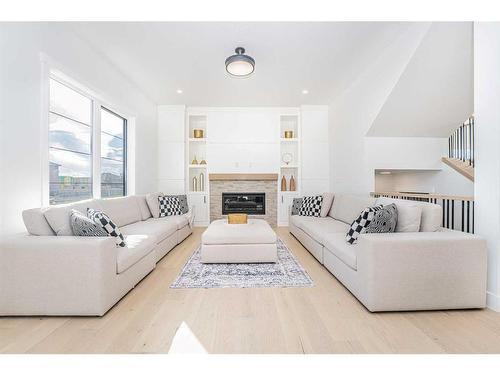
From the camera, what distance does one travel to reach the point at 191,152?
595 cm

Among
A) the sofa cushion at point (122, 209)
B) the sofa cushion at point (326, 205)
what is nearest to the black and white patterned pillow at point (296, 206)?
the sofa cushion at point (326, 205)

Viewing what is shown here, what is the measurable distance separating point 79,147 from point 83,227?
1800mm

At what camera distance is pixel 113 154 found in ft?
13.8

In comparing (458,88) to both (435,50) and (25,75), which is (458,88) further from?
(25,75)

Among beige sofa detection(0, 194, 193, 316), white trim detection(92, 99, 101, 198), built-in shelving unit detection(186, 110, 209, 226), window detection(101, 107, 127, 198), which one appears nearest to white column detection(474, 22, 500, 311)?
beige sofa detection(0, 194, 193, 316)

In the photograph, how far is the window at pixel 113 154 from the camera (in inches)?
154

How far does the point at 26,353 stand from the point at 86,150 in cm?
267

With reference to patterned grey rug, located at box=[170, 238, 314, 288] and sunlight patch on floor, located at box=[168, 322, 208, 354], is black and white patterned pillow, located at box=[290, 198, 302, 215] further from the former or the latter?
sunlight patch on floor, located at box=[168, 322, 208, 354]

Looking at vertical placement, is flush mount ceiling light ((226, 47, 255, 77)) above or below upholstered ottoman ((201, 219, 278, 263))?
above

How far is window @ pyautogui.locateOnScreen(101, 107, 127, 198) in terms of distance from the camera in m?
3.90

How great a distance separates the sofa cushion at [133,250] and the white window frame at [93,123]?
94cm

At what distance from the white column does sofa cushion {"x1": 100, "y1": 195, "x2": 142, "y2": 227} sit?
3.89 meters

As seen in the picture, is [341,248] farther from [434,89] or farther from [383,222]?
[434,89]
